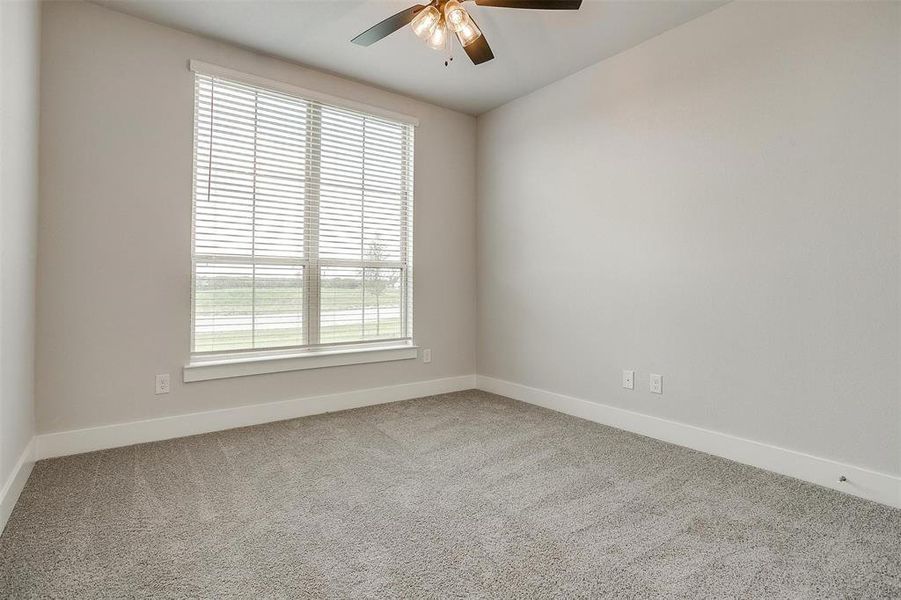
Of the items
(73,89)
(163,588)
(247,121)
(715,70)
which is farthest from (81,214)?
(715,70)

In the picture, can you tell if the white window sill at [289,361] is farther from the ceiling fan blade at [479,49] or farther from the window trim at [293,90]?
the ceiling fan blade at [479,49]

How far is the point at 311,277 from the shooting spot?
3.47 m

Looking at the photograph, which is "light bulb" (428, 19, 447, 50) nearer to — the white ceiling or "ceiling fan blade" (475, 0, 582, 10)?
"ceiling fan blade" (475, 0, 582, 10)

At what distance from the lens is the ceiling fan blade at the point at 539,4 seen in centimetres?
199

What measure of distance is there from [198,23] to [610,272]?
10.2 feet

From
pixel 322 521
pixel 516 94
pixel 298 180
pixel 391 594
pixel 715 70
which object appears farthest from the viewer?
pixel 516 94

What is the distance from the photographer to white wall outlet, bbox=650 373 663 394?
2941mm

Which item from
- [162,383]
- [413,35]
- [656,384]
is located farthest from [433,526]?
[413,35]

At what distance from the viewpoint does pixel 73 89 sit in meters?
2.59

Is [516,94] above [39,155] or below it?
above

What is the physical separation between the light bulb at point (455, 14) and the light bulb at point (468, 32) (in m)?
0.02

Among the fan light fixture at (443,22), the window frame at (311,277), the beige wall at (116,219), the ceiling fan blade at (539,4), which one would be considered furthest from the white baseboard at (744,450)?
the fan light fixture at (443,22)

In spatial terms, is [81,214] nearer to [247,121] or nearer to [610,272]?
[247,121]

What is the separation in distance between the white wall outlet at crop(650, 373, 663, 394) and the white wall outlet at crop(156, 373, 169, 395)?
310 cm
